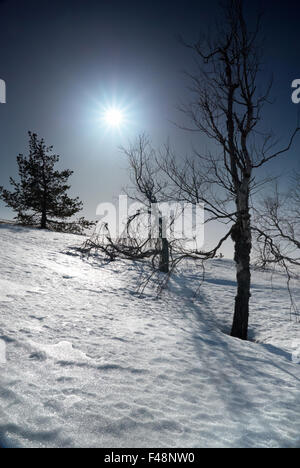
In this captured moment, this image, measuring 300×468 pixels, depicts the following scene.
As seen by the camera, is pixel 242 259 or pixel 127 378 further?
pixel 242 259

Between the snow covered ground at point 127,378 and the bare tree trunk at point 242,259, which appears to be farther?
the bare tree trunk at point 242,259

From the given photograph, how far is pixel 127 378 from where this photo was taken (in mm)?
2482

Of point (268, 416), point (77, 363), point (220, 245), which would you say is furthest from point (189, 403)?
point (220, 245)

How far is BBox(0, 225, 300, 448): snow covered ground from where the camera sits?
1763 mm

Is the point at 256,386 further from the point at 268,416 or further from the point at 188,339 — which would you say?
the point at 188,339

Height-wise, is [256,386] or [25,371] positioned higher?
[25,371]

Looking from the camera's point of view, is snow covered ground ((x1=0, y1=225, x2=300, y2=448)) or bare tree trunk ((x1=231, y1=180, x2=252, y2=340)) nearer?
snow covered ground ((x1=0, y1=225, x2=300, y2=448))

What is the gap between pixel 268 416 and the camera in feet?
6.93

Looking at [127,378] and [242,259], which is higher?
[242,259]

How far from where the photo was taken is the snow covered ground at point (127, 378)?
1763 millimetres

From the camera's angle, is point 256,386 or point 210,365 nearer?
point 256,386
